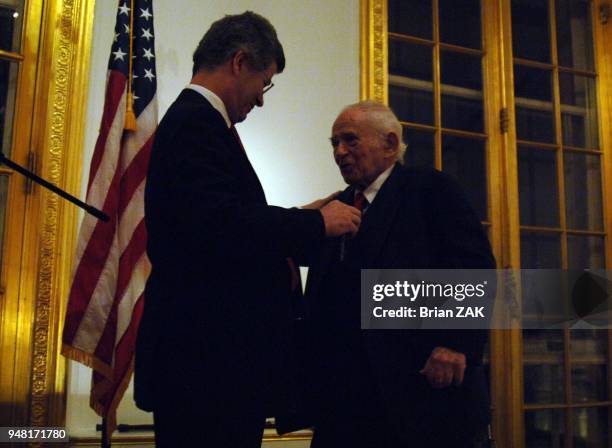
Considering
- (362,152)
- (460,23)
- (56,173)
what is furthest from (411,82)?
(56,173)

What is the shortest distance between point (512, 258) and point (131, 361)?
227 cm

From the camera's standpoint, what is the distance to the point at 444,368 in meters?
1.54

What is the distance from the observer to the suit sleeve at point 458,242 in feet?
5.21

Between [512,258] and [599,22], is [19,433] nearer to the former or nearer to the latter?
[512,258]

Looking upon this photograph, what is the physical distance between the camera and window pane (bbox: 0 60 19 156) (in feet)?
8.91

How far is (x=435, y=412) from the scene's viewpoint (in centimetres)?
156

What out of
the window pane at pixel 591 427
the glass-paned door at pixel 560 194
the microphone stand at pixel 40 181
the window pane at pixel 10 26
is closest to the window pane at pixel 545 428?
the glass-paned door at pixel 560 194

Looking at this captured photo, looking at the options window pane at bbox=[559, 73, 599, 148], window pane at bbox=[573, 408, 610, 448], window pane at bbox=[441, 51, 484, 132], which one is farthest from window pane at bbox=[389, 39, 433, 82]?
window pane at bbox=[573, 408, 610, 448]

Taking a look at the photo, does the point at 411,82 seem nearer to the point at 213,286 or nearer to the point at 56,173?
the point at 56,173

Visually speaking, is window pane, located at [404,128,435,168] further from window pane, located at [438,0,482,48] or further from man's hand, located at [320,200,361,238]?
man's hand, located at [320,200,361,238]

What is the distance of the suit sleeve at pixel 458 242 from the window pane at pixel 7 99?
1.96m

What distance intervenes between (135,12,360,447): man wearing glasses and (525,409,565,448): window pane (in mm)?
2644

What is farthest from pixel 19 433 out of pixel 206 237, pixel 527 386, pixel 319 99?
pixel 527 386

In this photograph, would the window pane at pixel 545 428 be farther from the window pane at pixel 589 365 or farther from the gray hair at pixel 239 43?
the gray hair at pixel 239 43
